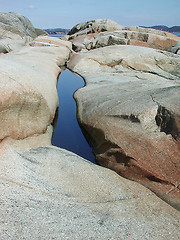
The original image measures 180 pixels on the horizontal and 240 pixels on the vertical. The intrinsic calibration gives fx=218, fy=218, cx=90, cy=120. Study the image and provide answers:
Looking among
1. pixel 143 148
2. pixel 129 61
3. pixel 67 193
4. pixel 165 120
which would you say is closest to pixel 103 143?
pixel 143 148

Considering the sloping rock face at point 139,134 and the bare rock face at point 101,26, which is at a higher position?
the bare rock face at point 101,26

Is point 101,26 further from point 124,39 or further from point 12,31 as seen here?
point 12,31

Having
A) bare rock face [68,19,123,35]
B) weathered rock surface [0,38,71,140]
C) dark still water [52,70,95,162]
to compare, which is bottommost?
dark still water [52,70,95,162]

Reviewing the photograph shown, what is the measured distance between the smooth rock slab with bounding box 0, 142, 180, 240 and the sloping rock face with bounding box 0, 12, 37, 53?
35.2ft

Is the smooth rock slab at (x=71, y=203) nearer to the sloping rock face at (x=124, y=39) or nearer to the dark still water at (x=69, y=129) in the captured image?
the dark still water at (x=69, y=129)

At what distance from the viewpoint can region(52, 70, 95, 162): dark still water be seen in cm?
448

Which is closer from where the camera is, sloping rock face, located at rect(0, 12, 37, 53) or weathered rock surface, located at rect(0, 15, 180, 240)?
weathered rock surface, located at rect(0, 15, 180, 240)

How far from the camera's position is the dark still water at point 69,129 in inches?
176

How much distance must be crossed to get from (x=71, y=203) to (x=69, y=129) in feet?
9.65

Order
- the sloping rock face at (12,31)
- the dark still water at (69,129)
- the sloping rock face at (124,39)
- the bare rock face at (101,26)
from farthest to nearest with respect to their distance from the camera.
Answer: the bare rock face at (101,26)
the sloping rock face at (124,39)
the sloping rock face at (12,31)
the dark still water at (69,129)

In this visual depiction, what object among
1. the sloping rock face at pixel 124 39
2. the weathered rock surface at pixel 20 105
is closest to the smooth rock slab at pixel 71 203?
the weathered rock surface at pixel 20 105

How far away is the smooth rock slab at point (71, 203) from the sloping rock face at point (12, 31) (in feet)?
35.2

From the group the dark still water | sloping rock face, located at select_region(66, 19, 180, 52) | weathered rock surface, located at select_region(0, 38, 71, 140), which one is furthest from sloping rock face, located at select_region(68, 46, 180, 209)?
sloping rock face, located at select_region(66, 19, 180, 52)

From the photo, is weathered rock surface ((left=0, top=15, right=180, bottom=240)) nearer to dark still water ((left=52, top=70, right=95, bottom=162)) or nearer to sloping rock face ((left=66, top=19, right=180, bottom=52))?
dark still water ((left=52, top=70, right=95, bottom=162))
